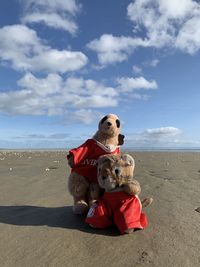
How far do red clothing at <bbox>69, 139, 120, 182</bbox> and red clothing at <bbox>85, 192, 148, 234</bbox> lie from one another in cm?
64

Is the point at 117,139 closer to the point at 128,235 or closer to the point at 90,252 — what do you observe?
the point at 128,235

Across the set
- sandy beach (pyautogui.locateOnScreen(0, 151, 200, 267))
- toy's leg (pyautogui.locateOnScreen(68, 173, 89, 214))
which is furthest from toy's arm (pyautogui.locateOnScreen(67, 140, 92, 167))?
sandy beach (pyautogui.locateOnScreen(0, 151, 200, 267))

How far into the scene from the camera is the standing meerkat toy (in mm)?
4688

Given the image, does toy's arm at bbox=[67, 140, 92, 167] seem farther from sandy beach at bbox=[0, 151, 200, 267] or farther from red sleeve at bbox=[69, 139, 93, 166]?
sandy beach at bbox=[0, 151, 200, 267]

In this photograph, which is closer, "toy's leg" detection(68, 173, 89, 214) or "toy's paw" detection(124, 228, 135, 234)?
"toy's paw" detection(124, 228, 135, 234)

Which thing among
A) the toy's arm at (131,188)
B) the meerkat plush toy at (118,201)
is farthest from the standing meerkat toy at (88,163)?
the toy's arm at (131,188)

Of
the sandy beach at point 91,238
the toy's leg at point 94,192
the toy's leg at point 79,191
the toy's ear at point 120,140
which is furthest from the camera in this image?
the toy's ear at point 120,140

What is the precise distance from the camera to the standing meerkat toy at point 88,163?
4.69m

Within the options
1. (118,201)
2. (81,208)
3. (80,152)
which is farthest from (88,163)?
(118,201)

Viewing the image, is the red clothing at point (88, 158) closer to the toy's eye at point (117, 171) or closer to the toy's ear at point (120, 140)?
the toy's ear at point (120, 140)

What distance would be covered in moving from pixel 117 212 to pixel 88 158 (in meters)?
1.03

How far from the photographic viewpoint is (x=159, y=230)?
4.04 meters

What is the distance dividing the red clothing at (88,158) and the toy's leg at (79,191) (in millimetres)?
81

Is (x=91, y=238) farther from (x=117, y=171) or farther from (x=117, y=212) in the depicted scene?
(x=117, y=171)
